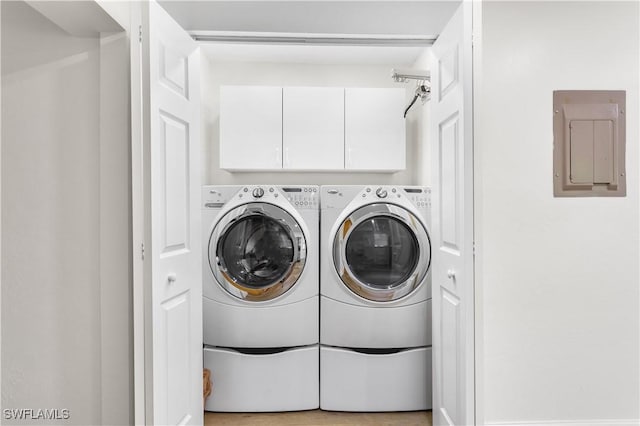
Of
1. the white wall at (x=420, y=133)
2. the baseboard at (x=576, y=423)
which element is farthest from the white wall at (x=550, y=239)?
the white wall at (x=420, y=133)

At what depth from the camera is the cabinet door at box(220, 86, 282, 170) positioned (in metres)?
2.93

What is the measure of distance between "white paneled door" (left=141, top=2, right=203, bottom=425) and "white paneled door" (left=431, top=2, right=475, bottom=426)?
110 cm

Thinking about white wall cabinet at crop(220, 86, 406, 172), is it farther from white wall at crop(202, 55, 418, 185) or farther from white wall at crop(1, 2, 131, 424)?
white wall at crop(1, 2, 131, 424)

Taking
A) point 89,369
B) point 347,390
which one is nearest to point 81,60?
point 89,369

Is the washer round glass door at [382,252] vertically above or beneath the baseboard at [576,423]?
above

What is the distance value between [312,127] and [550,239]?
1.60 metres

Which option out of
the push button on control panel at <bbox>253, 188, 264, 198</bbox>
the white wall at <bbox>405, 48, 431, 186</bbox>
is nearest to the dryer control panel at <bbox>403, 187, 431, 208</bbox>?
the white wall at <bbox>405, 48, 431, 186</bbox>

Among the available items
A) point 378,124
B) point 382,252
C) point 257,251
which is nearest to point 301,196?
point 257,251

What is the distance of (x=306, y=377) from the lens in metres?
2.47

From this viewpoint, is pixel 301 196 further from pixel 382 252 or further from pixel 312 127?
pixel 312 127

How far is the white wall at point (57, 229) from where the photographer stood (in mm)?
1651

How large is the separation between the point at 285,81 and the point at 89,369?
2276mm

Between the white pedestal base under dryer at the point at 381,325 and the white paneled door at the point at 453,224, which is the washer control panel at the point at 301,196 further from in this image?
the white paneled door at the point at 453,224

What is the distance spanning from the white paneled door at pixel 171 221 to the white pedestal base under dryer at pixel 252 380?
373 mm
